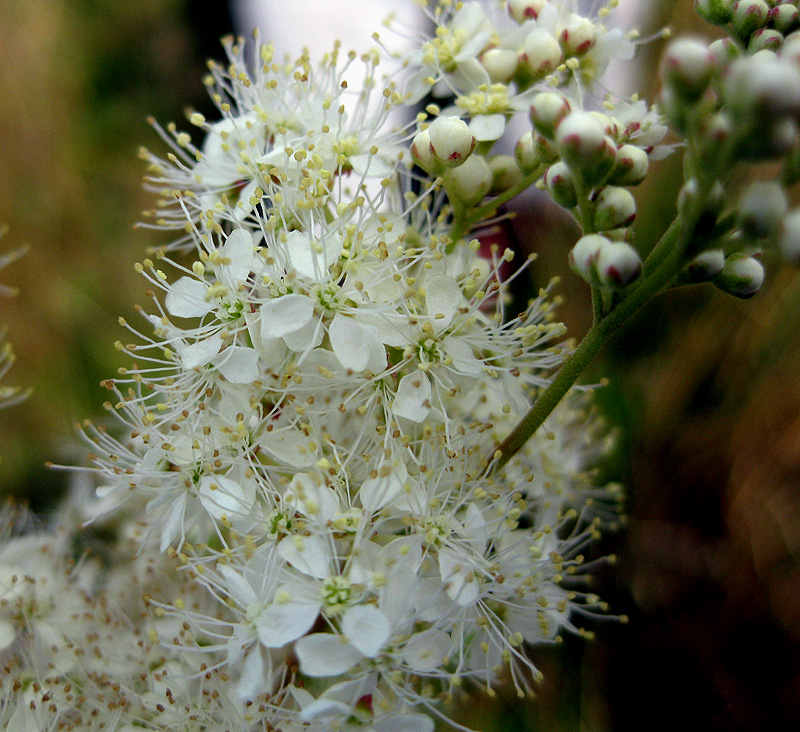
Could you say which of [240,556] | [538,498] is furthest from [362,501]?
[538,498]

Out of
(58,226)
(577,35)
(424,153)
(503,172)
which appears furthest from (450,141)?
(58,226)

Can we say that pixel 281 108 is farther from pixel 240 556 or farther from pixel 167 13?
pixel 167 13

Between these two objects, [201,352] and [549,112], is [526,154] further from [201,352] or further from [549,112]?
[201,352]

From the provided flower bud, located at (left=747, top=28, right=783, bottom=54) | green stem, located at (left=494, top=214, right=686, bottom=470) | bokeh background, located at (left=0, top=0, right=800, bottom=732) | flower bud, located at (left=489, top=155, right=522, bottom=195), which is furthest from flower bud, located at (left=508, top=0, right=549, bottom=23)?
bokeh background, located at (left=0, top=0, right=800, bottom=732)

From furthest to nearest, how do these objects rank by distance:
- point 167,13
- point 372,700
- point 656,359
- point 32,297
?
point 167,13, point 32,297, point 656,359, point 372,700

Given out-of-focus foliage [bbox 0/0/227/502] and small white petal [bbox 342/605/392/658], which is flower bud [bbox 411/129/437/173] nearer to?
small white petal [bbox 342/605/392/658]

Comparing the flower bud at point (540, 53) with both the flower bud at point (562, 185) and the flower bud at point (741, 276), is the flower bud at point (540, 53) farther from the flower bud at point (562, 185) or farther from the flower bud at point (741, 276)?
the flower bud at point (741, 276)

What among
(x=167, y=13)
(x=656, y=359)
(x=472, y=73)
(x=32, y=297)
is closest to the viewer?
(x=472, y=73)
